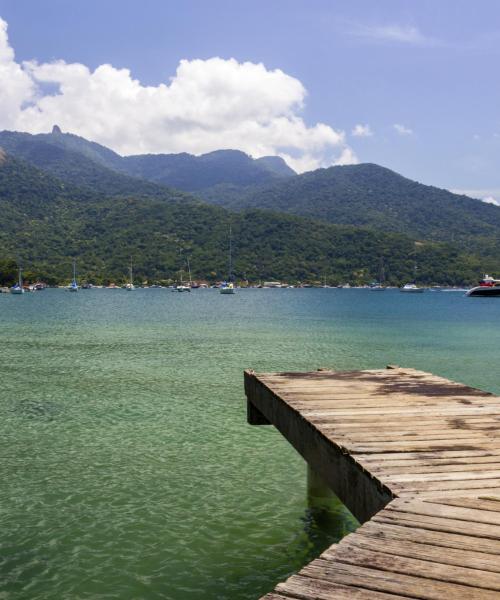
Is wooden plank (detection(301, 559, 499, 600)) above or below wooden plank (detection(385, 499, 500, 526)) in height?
below

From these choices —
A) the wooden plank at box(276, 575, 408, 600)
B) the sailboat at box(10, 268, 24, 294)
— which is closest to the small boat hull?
the sailboat at box(10, 268, 24, 294)

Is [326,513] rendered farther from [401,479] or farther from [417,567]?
[417,567]

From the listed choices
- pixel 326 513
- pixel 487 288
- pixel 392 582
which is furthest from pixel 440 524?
pixel 487 288

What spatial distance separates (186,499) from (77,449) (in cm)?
413

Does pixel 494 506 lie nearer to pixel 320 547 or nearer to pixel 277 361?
pixel 320 547

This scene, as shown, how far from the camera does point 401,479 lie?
17.4 ft

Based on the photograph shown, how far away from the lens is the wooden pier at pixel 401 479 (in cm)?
362

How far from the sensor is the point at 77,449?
13.7 meters

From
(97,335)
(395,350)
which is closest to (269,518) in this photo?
(395,350)

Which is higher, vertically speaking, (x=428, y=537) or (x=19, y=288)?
(x=19, y=288)

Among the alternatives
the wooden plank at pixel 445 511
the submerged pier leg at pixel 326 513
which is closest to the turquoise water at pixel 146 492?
the submerged pier leg at pixel 326 513

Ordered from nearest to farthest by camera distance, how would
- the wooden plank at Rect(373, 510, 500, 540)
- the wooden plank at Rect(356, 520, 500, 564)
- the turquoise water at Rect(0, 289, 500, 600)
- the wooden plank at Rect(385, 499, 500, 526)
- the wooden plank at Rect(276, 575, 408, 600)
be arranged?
the wooden plank at Rect(276, 575, 408, 600), the wooden plank at Rect(356, 520, 500, 564), the wooden plank at Rect(373, 510, 500, 540), the wooden plank at Rect(385, 499, 500, 526), the turquoise water at Rect(0, 289, 500, 600)

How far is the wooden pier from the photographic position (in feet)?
11.9

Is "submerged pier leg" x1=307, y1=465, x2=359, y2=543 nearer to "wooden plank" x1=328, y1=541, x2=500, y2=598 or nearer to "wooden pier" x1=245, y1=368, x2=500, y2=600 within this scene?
"wooden pier" x1=245, y1=368, x2=500, y2=600
